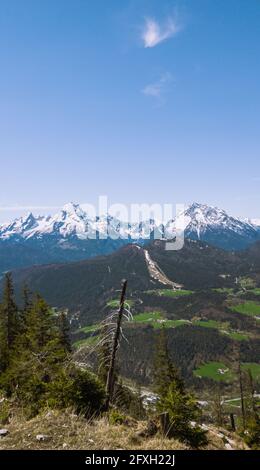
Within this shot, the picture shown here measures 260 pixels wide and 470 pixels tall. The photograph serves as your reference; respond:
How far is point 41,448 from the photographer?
37.3ft

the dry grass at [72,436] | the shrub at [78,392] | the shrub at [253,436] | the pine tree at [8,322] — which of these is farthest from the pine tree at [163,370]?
the dry grass at [72,436]

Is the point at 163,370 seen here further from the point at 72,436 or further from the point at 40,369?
the point at 72,436

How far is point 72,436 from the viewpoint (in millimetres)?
12516

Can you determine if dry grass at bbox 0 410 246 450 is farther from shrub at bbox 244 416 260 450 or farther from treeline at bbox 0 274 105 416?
shrub at bbox 244 416 260 450

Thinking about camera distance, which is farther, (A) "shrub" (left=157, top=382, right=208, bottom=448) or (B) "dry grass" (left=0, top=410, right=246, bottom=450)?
(A) "shrub" (left=157, top=382, right=208, bottom=448)

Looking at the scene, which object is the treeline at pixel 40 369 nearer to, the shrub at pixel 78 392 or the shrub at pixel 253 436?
the shrub at pixel 78 392

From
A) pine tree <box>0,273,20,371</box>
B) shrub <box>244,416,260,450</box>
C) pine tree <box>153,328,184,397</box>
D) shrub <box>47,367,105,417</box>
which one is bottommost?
shrub <box>244,416,260,450</box>

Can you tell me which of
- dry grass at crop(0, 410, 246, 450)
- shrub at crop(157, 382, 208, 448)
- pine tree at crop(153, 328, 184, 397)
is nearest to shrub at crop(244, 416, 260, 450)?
pine tree at crop(153, 328, 184, 397)

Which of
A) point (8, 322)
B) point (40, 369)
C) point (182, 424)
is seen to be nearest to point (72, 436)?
point (182, 424)

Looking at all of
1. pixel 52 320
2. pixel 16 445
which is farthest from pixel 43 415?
pixel 52 320

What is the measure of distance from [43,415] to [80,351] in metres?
5.83

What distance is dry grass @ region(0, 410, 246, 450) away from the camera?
1176 centimetres

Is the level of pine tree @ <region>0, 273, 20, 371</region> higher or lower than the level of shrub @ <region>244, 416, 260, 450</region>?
higher

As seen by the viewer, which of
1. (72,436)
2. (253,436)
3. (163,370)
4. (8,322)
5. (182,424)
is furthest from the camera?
(163,370)
